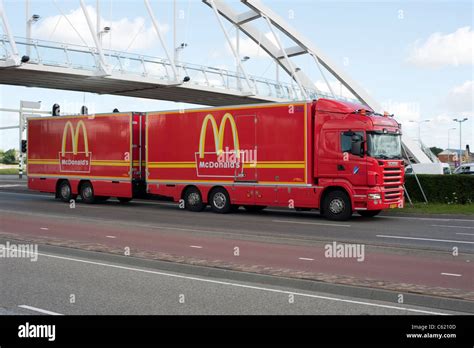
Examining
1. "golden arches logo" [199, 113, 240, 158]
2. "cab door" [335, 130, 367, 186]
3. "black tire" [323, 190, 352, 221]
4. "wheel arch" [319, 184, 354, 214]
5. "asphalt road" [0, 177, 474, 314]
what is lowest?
"asphalt road" [0, 177, 474, 314]

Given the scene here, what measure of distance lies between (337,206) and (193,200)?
5.85 meters

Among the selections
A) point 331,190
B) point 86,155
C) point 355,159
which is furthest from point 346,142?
point 86,155

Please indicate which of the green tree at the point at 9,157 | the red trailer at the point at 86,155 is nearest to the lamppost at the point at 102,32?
the red trailer at the point at 86,155

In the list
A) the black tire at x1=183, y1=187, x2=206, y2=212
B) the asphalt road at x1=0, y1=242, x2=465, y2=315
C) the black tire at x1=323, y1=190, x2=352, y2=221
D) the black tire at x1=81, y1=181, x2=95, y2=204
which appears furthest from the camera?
the black tire at x1=81, y1=181, x2=95, y2=204

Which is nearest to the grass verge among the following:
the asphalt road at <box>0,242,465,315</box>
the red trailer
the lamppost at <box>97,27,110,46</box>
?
the red trailer

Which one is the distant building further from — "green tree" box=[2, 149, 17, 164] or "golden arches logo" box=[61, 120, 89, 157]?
"green tree" box=[2, 149, 17, 164]

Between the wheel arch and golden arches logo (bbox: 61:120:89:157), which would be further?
golden arches logo (bbox: 61:120:89:157)

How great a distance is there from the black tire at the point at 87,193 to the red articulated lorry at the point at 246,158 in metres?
0.04

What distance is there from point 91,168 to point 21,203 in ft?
10.7

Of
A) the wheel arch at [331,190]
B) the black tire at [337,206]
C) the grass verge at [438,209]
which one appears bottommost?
the grass verge at [438,209]

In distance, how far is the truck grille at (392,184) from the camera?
19.0m

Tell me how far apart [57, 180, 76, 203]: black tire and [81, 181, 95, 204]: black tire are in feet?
2.64

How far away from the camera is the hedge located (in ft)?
74.8

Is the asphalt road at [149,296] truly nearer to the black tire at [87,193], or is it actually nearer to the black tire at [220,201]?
the black tire at [220,201]
